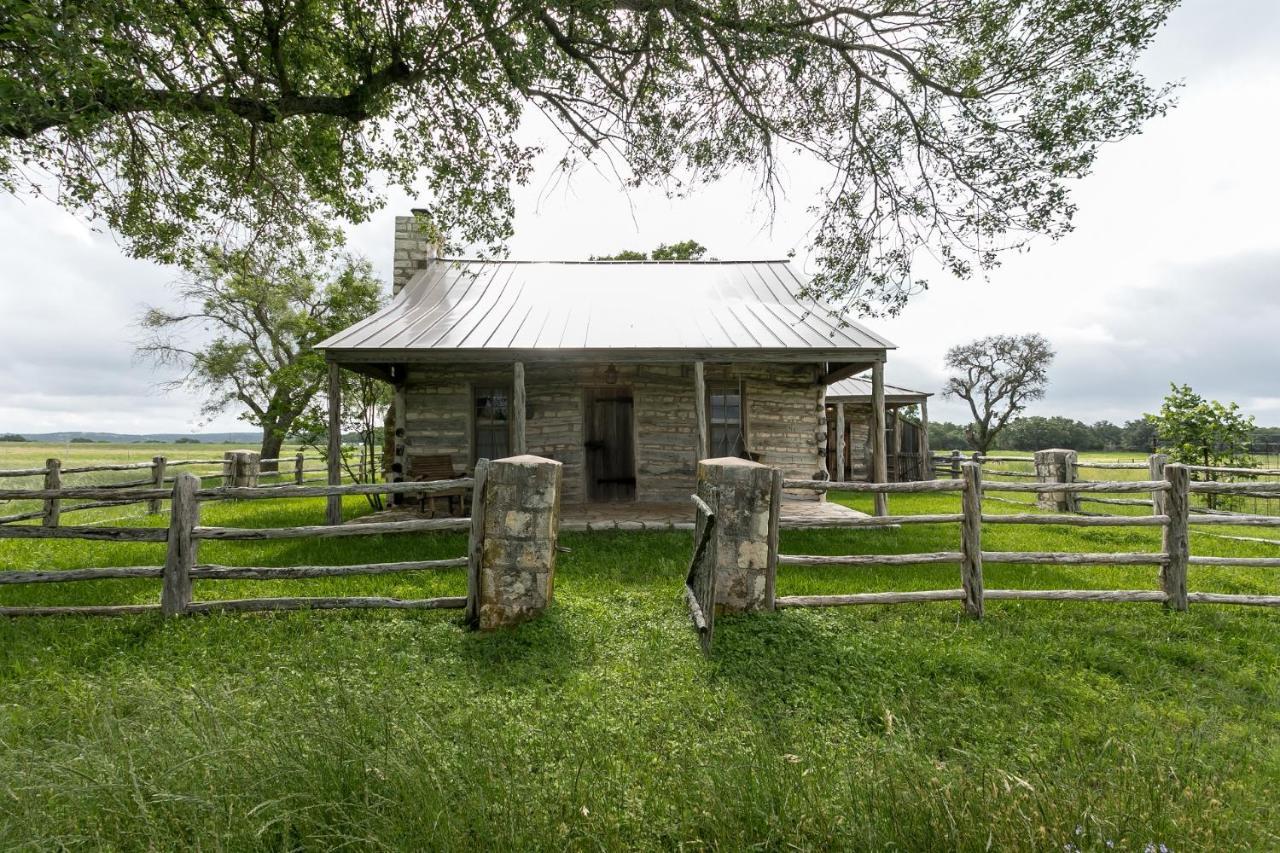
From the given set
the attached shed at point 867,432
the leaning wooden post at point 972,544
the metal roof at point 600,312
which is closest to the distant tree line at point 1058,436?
the attached shed at point 867,432

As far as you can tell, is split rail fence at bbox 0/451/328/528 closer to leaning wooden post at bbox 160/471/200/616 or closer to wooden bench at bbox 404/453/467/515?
leaning wooden post at bbox 160/471/200/616

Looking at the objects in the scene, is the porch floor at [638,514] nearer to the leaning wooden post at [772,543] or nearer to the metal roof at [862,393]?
the leaning wooden post at [772,543]

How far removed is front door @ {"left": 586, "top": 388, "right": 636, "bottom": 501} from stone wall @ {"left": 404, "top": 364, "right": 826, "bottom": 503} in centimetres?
33

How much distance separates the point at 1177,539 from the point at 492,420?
403 inches

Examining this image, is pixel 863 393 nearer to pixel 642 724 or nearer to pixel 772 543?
pixel 772 543

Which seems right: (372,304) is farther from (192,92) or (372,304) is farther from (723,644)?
(723,644)

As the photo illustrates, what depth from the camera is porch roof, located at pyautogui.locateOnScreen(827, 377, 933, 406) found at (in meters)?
17.8

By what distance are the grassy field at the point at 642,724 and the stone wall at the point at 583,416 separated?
4.67m

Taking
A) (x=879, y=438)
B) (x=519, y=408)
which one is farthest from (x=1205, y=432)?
(x=519, y=408)

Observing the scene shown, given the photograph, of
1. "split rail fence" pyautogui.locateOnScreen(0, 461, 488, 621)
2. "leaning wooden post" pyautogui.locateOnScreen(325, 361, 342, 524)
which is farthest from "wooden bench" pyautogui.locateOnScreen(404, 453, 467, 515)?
"split rail fence" pyautogui.locateOnScreen(0, 461, 488, 621)

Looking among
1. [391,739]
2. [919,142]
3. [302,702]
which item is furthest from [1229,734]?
[919,142]

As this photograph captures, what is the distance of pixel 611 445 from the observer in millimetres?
11500

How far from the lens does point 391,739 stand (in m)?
2.43

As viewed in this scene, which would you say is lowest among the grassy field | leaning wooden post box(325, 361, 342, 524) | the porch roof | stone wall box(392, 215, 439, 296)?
the grassy field
